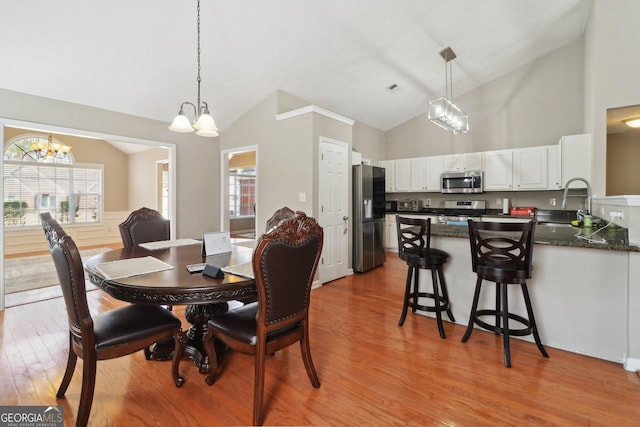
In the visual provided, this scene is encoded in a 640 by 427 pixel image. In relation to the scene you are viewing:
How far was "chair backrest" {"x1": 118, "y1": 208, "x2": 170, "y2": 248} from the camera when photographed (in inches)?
112

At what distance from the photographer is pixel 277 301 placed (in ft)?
5.27

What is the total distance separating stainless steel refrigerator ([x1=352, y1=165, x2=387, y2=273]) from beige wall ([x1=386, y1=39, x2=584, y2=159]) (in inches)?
87.0

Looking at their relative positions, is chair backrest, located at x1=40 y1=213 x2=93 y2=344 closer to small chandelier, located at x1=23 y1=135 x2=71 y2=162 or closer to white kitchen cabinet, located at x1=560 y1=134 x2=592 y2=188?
white kitchen cabinet, located at x1=560 y1=134 x2=592 y2=188

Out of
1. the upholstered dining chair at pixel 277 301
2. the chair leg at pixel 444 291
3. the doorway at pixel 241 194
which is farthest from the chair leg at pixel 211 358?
the doorway at pixel 241 194

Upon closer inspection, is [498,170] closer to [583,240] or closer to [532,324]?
[583,240]

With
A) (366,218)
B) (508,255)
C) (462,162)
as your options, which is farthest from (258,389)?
(462,162)

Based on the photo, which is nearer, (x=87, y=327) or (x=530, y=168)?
(x=87, y=327)

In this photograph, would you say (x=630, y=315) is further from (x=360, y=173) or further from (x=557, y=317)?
(x=360, y=173)

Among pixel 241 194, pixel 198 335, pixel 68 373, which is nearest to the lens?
pixel 68 373

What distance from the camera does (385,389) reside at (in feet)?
6.16

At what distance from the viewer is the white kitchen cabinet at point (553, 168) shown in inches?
184

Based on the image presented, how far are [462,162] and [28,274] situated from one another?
7561mm

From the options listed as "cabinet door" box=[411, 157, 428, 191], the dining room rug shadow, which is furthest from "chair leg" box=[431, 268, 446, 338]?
the dining room rug shadow

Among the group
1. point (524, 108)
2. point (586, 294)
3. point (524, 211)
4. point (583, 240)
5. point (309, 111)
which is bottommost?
point (586, 294)
